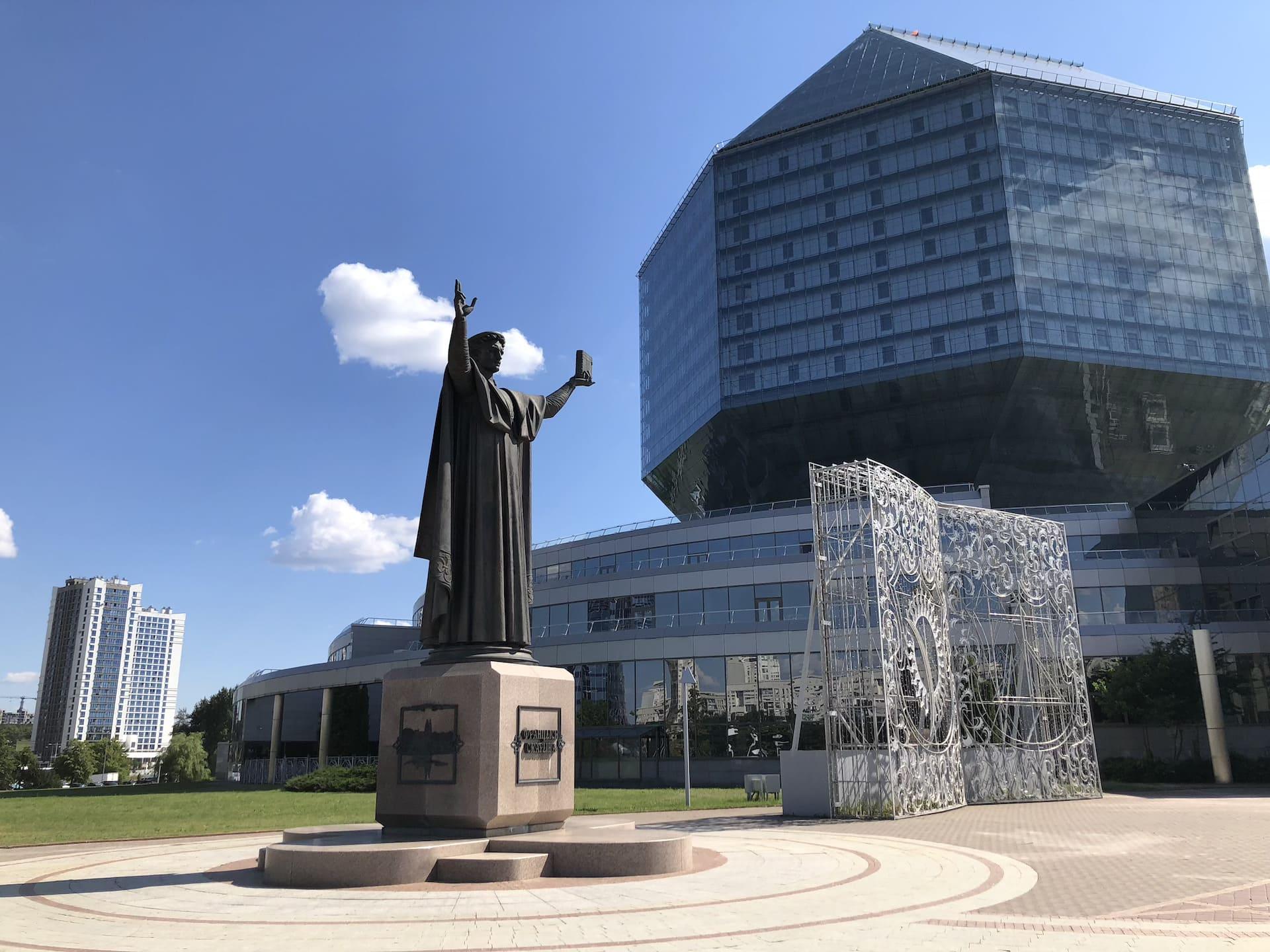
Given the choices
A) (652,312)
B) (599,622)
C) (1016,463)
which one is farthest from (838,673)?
(652,312)

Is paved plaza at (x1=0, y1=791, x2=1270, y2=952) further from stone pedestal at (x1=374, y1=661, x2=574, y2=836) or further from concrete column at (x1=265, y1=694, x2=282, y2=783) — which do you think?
concrete column at (x1=265, y1=694, x2=282, y2=783)

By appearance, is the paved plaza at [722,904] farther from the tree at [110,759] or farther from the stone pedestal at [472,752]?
the tree at [110,759]

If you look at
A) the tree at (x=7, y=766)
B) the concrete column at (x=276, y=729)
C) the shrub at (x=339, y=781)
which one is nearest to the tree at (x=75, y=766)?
the tree at (x=7, y=766)

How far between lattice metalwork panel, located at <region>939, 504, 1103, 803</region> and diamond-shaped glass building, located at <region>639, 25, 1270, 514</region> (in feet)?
136

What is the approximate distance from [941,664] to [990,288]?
174 ft

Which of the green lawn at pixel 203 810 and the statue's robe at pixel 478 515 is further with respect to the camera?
the green lawn at pixel 203 810

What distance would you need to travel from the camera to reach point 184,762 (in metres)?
76.6

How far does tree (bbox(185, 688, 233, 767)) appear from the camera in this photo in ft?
340

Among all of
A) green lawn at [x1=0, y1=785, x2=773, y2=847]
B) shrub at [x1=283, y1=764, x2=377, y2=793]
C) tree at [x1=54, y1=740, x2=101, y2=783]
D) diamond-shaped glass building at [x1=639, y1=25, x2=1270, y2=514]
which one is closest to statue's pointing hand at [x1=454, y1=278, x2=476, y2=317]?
green lawn at [x1=0, y1=785, x2=773, y2=847]

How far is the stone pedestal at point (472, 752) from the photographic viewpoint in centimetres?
1087

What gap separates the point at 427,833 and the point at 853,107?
81028 mm

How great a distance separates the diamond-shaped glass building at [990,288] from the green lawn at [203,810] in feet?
148

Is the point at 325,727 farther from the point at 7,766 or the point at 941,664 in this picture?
the point at 941,664

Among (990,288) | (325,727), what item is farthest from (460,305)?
(990,288)
